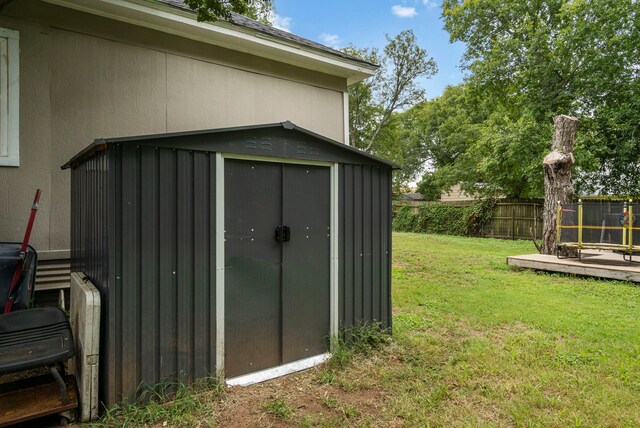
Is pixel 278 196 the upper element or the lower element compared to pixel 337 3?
lower

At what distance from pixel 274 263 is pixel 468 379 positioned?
1904mm

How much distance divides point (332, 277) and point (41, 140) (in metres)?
3.18

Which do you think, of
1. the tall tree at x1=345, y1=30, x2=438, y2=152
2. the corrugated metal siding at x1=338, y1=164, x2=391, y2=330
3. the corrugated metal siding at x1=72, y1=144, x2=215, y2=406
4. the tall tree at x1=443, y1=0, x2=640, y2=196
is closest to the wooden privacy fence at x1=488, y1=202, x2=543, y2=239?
the tall tree at x1=443, y1=0, x2=640, y2=196

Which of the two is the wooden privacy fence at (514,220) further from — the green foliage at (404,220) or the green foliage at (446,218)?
the green foliage at (404,220)

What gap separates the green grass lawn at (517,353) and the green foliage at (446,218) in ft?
Result: 32.4

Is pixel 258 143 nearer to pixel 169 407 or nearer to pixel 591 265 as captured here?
pixel 169 407

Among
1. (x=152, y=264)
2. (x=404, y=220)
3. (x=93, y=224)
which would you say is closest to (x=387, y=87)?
(x=404, y=220)

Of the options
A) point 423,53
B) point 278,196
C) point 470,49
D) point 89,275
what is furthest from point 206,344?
point 423,53

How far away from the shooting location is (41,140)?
146 inches

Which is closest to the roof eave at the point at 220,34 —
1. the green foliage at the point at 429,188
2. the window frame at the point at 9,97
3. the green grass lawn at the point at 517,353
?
the window frame at the point at 9,97

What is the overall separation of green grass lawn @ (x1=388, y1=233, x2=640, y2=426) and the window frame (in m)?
4.06

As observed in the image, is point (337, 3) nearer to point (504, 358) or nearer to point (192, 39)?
point (192, 39)

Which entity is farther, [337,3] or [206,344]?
[337,3]

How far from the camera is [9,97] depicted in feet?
11.7
